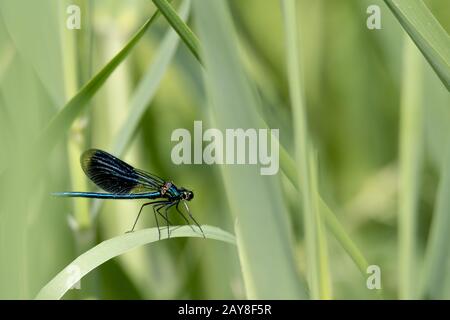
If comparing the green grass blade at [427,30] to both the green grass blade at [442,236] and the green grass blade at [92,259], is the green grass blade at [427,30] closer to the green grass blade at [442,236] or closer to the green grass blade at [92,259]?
the green grass blade at [442,236]

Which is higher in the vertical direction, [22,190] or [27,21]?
[27,21]

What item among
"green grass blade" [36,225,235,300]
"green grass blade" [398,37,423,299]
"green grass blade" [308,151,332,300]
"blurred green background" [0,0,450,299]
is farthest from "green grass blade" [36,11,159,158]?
"green grass blade" [398,37,423,299]

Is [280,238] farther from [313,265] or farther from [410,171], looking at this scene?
[410,171]

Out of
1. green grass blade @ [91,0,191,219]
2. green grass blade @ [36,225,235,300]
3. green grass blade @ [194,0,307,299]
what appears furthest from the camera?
green grass blade @ [91,0,191,219]

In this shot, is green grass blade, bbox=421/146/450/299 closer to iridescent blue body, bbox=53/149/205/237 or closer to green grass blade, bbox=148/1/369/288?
green grass blade, bbox=148/1/369/288

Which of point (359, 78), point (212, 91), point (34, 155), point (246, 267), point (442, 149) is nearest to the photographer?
point (212, 91)

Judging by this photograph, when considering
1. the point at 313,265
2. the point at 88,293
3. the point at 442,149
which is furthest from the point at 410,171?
the point at 88,293

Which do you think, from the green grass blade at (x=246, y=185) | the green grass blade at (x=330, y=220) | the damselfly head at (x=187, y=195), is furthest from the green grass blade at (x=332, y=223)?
the damselfly head at (x=187, y=195)
